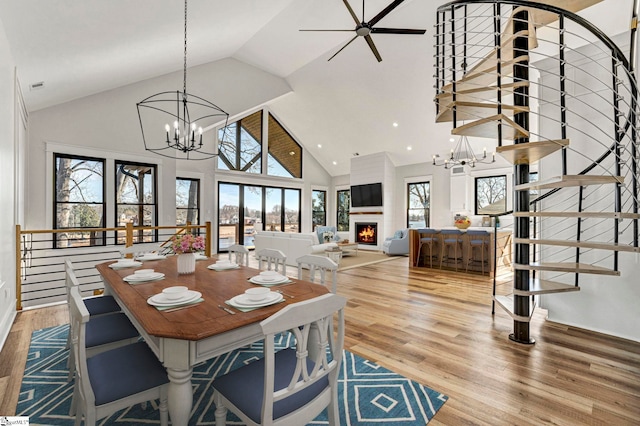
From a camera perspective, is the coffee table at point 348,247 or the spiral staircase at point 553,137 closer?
the spiral staircase at point 553,137

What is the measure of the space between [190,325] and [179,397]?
28 cm

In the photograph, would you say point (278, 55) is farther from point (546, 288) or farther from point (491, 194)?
point (491, 194)

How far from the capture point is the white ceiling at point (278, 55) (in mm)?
2693

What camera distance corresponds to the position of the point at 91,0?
234 cm

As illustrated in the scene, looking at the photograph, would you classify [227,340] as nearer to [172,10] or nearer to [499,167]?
[172,10]

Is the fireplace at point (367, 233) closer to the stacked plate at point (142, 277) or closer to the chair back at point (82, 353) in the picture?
the stacked plate at point (142, 277)

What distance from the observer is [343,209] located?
1200 cm

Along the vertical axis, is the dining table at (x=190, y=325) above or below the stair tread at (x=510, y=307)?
above

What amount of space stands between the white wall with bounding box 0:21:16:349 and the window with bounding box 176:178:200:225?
505 cm

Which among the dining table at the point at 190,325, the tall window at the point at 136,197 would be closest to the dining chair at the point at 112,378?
the dining table at the point at 190,325

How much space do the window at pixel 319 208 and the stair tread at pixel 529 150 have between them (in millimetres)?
9200

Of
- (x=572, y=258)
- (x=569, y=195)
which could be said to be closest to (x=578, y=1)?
(x=569, y=195)

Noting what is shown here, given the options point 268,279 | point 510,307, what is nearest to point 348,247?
point 510,307

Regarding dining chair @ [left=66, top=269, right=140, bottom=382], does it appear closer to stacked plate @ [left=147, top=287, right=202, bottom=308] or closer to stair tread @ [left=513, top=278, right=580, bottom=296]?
stacked plate @ [left=147, top=287, right=202, bottom=308]
